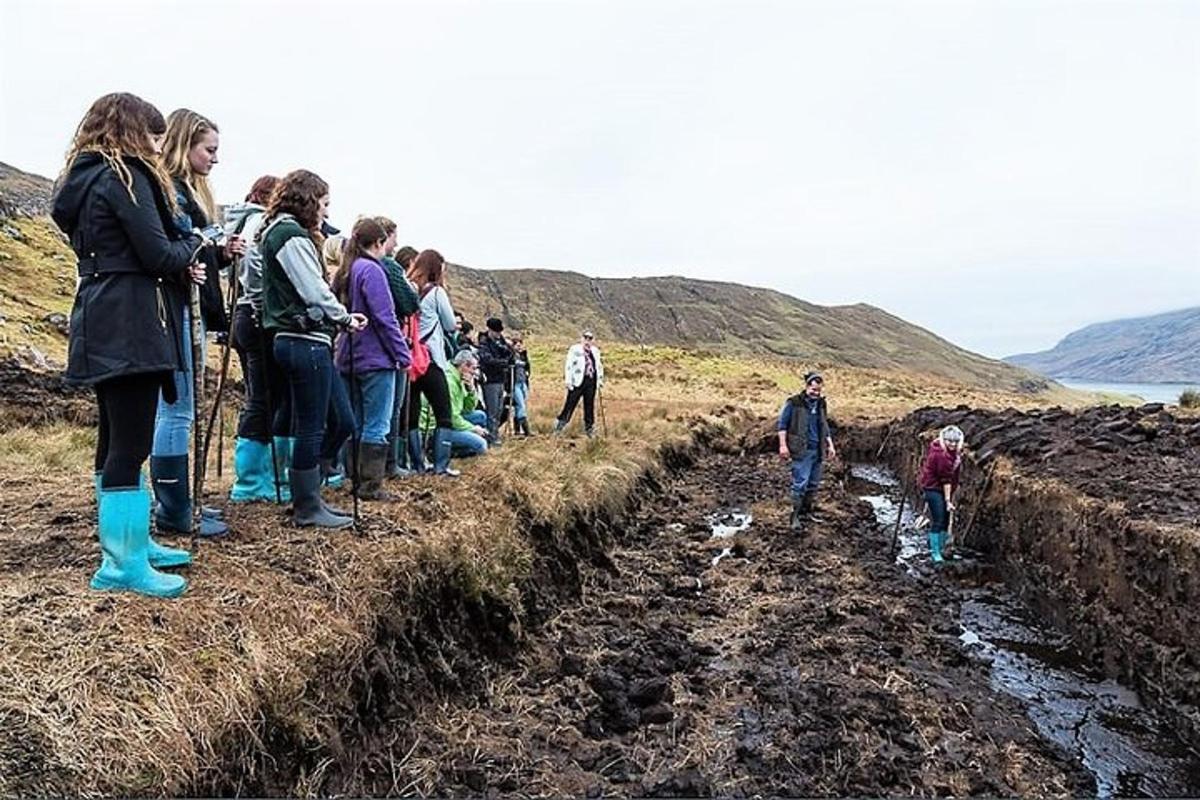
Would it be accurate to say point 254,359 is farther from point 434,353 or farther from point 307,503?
point 434,353

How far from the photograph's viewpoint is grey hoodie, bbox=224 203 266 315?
640cm

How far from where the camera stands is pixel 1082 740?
653cm

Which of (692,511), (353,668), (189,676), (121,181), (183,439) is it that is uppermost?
(121,181)

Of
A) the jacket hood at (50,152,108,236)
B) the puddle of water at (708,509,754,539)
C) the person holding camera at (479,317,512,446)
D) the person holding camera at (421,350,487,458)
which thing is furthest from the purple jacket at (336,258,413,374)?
the puddle of water at (708,509,754,539)

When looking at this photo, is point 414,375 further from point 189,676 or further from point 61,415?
point 61,415

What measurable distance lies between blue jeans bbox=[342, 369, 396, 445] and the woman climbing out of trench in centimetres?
812

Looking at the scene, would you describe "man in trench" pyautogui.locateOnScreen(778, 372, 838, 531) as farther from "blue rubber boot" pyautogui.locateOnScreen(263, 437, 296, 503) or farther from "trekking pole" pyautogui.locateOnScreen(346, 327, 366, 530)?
"blue rubber boot" pyautogui.locateOnScreen(263, 437, 296, 503)

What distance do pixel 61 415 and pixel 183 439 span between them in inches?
399

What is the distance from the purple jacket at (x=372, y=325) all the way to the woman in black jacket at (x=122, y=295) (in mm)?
2654

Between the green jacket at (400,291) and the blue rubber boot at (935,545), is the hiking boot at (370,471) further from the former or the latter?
the blue rubber boot at (935,545)

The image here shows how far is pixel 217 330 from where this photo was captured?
5902mm

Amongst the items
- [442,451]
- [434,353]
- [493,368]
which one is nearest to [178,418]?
[434,353]

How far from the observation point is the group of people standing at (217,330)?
4234 mm

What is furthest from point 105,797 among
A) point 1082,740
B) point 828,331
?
point 828,331
